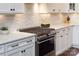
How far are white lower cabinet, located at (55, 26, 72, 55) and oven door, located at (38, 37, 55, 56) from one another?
1.58 ft

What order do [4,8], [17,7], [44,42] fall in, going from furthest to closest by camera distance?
[44,42], [17,7], [4,8]

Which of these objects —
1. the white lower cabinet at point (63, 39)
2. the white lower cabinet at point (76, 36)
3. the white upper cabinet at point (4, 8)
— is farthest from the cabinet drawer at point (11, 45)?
the white lower cabinet at point (76, 36)

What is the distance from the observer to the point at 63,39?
503cm

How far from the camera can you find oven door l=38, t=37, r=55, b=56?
354 centimetres

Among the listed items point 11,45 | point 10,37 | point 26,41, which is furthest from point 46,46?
point 11,45

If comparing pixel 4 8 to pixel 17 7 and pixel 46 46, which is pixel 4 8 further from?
pixel 46 46

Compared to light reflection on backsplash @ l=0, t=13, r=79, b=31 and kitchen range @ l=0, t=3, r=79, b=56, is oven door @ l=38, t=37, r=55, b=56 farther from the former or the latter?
light reflection on backsplash @ l=0, t=13, r=79, b=31

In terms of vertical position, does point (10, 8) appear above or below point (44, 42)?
above

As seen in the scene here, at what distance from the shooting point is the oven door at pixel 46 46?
354 cm

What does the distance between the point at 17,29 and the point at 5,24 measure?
0.41m

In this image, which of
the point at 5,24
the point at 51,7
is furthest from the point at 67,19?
the point at 5,24

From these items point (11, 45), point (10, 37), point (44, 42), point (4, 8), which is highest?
point (4, 8)

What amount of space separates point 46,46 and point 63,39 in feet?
4.52

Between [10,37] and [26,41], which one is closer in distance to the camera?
[10,37]
